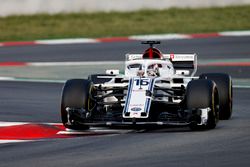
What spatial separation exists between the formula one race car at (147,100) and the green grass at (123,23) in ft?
44.0

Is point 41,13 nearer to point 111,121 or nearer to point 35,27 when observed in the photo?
point 35,27

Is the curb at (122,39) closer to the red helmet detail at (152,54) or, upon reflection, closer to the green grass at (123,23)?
the green grass at (123,23)

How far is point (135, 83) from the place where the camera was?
14.9 meters

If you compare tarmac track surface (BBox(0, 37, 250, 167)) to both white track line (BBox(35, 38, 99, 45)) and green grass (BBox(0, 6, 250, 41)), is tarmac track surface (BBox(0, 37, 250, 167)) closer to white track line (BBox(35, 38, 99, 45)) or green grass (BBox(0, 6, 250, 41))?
white track line (BBox(35, 38, 99, 45))

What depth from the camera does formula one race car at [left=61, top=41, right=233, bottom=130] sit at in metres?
14.4

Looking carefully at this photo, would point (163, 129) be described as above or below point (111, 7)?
below

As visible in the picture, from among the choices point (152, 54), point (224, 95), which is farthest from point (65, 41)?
point (224, 95)

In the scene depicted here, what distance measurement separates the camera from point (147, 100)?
14469 millimetres

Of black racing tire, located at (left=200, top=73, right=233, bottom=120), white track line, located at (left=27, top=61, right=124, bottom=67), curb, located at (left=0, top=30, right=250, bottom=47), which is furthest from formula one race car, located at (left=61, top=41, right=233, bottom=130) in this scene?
curb, located at (left=0, top=30, right=250, bottom=47)

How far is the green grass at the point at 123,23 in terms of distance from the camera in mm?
29641

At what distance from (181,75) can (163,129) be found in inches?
69.6

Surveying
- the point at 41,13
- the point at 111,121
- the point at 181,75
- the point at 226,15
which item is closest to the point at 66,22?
the point at 41,13

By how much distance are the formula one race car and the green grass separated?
528 inches

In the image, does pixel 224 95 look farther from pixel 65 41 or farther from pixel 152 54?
pixel 65 41
